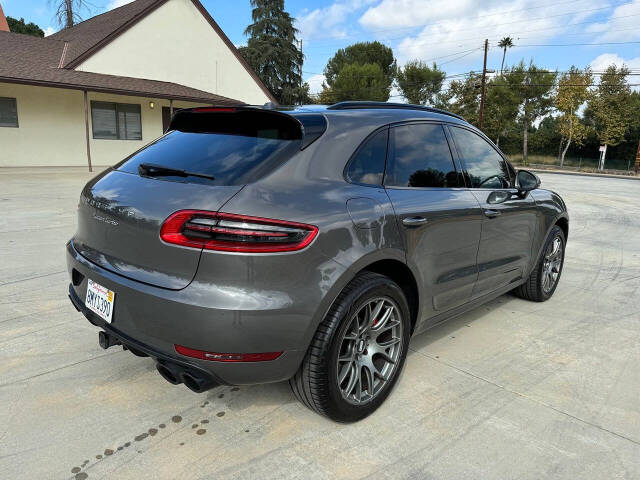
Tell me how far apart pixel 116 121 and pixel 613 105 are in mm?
41751

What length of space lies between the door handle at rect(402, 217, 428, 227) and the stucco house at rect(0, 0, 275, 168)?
1640 cm

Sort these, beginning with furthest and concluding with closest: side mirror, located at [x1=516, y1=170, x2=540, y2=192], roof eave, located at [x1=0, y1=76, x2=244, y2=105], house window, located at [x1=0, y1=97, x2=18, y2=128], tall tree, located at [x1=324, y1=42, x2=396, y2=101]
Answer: tall tree, located at [x1=324, y1=42, x2=396, y2=101] < house window, located at [x1=0, y1=97, x2=18, y2=128] < roof eave, located at [x1=0, y1=76, x2=244, y2=105] < side mirror, located at [x1=516, y1=170, x2=540, y2=192]

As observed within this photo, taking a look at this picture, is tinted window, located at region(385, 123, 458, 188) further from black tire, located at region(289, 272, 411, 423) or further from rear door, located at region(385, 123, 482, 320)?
black tire, located at region(289, 272, 411, 423)

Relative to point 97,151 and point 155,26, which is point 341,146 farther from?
point 155,26

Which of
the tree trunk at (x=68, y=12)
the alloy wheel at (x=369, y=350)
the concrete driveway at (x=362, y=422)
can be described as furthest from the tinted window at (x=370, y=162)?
the tree trunk at (x=68, y=12)

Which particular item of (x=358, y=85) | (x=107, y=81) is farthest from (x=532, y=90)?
(x=107, y=81)

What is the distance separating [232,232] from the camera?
1.96 m

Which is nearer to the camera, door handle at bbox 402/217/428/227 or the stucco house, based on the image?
door handle at bbox 402/217/428/227

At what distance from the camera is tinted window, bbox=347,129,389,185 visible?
8.05 feet

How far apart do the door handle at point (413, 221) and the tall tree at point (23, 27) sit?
2045 inches

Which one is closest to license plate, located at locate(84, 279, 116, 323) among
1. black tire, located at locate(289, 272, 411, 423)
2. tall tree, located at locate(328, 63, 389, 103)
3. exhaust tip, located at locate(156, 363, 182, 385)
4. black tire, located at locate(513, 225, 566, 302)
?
exhaust tip, located at locate(156, 363, 182, 385)

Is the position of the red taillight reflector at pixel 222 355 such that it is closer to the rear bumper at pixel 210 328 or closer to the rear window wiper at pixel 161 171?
the rear bumper at pixel 210 328

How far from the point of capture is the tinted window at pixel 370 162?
8.05 ft

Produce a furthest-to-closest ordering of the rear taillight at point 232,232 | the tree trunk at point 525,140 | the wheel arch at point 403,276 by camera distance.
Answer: the tree trunk at point 525,140, the wheel arch at point 403,276, the rear taillight at point 232,232
